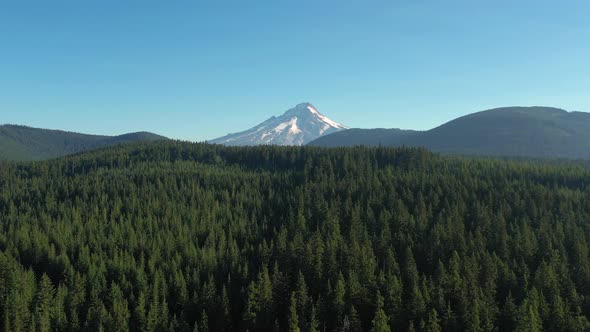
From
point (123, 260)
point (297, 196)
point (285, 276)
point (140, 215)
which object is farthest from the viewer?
point (297, 196)

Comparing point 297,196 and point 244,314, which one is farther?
point 297,196

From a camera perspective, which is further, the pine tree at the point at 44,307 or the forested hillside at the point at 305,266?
the forested hillside at the point at 305,266

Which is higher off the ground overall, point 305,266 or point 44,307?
point 305,266

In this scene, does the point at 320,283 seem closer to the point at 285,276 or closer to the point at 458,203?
the point at 285,276

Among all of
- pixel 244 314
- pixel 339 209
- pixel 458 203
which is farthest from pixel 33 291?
pixel 458 203

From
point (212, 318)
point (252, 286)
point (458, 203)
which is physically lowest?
point (212, 318)

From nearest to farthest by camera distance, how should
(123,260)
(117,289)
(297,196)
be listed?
(117,289)
(123,260)
(297,196)

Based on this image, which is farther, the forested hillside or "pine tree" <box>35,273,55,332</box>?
the forested hillside

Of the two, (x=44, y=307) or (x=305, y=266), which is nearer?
(x=44, y=307)
